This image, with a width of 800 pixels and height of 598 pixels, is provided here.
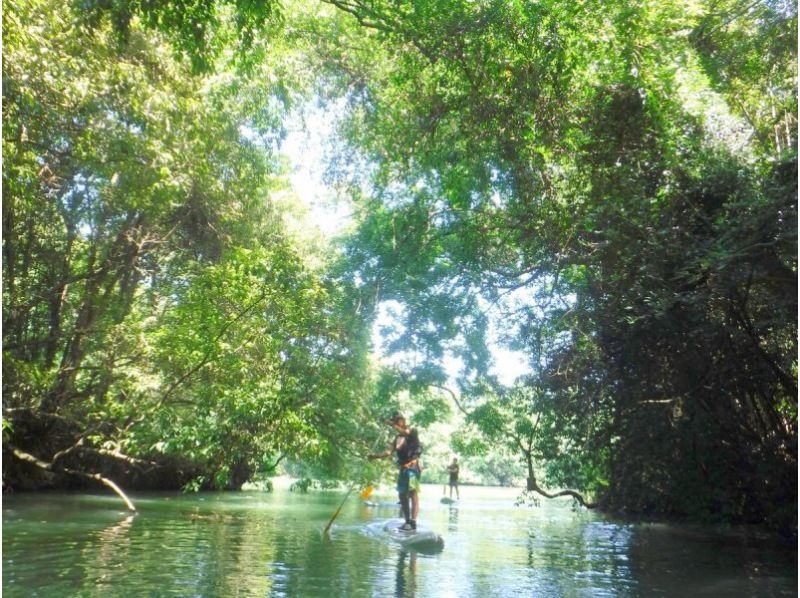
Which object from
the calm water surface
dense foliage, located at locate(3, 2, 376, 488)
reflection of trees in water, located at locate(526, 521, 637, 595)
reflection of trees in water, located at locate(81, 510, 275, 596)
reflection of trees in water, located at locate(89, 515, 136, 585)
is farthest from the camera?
dense foliage, located at locate(3, 2, 376, 488)

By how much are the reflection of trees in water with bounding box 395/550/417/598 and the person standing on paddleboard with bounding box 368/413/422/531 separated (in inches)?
64.5

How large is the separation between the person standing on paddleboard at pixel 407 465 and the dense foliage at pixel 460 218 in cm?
230

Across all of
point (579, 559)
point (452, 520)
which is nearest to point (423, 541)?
point (579, 559)

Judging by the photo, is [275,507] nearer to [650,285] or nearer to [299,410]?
[299,410]

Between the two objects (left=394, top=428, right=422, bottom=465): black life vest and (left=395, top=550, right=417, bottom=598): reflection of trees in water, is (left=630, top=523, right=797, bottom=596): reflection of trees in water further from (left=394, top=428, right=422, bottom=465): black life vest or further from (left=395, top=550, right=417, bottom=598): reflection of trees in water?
(left=394, top=428, right=422, bottom=465): black life vest

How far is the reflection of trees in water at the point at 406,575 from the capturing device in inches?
237

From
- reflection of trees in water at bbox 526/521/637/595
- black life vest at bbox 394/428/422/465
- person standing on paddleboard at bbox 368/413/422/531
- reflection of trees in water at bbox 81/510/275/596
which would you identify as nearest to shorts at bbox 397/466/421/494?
person standing on paddleboard at bbox 368/413/422/531

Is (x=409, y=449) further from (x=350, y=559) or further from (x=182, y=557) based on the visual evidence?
(x=182, y=557)

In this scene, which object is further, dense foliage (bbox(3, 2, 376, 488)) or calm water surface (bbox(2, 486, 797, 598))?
dense foliage (bbox(3, 2, 376, 488))

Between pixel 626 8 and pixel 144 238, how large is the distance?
12.0 meters

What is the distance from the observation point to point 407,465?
10.3 meters

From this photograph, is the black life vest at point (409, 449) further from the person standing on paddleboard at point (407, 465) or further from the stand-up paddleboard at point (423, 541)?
the stand-up paddleboard at point (423, 541)

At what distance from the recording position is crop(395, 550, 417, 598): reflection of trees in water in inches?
237

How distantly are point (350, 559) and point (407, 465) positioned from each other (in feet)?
8.50
